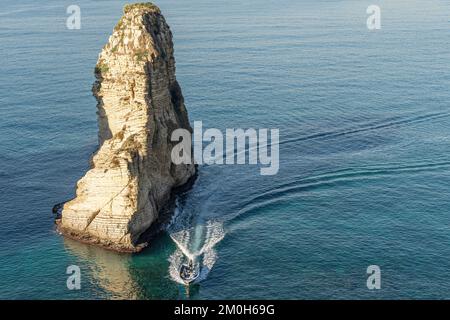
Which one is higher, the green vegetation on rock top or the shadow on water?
the green vegetation on rock top

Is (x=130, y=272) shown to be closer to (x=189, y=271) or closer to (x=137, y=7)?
(x=189, y=271)

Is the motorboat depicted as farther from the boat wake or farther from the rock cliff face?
the rock cliff face

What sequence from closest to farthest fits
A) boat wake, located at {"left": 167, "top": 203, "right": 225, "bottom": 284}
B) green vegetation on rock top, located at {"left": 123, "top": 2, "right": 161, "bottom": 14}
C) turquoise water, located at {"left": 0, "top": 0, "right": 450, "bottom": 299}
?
turquoise water, located at {"left": 0, "top": 0, "right": 450, "bottom": 299} < boat wake, located at {"left": 167, "top": 203, "right": 225, "bottom": 284} < green vegetation on rock top, located at {"left": 123, "top": 2, "right": 161, "bottom": 14}

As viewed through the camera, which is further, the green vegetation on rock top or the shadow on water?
the green vegetation on rock top

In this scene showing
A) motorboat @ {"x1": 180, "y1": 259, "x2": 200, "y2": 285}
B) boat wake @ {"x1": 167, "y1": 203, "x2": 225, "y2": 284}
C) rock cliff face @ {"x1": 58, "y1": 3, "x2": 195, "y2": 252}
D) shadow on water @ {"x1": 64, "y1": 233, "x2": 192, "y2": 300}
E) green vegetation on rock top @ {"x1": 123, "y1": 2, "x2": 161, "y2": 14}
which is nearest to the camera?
shadow on water @ {"x1": 64, "y1": 233, "x2": 192, "y2": 300}

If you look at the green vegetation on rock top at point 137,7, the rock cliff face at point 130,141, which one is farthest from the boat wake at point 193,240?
the green vegetation on rock top at point 137,7

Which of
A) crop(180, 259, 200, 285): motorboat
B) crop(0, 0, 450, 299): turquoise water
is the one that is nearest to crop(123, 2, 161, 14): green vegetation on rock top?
crop(0, 0, 450, 299): turquoise water

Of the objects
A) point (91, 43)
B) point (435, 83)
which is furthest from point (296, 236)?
point (91, 43)

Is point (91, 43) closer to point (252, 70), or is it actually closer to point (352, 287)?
point (252, 70)

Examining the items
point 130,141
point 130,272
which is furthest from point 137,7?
point 130,272
